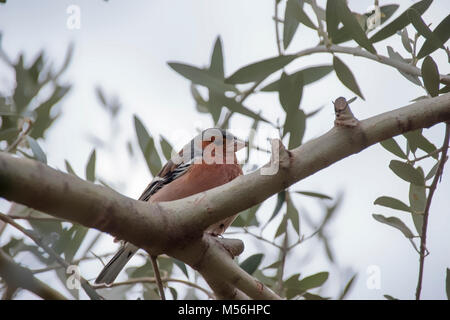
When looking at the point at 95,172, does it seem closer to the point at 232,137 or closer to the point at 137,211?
the point at 232,137

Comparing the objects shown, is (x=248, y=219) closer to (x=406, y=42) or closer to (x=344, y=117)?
(x=406, y=42)

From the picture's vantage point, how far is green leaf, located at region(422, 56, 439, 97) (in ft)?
9.14

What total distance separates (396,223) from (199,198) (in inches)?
58.3

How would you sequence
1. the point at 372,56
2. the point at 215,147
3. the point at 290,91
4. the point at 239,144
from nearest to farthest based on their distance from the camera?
the point at 372,56, the point at 290,91, the point at 239,144, the point at 215,147

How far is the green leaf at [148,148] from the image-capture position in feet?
13.4

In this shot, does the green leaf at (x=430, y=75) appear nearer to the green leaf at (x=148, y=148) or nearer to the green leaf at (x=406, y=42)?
the green leaf at (x=406, y=42)

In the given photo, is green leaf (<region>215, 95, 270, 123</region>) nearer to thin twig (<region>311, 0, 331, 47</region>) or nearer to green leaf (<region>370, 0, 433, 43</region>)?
thin twig (<region>311, 0, 331, 47</region>)

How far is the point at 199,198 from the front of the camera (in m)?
2.18

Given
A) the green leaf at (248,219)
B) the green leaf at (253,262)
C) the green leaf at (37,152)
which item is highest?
the green leaf at (248,219)

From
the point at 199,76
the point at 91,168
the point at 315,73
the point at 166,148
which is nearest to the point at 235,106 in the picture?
the point at 199,76

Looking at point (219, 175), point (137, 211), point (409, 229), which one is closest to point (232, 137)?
point (219, 175)

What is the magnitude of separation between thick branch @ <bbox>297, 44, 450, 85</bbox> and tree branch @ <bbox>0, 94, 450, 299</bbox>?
0.63 meters

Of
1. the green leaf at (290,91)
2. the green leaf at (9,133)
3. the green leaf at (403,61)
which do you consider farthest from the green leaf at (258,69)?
the green leaf at (9,133)

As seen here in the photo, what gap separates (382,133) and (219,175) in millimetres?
2063
